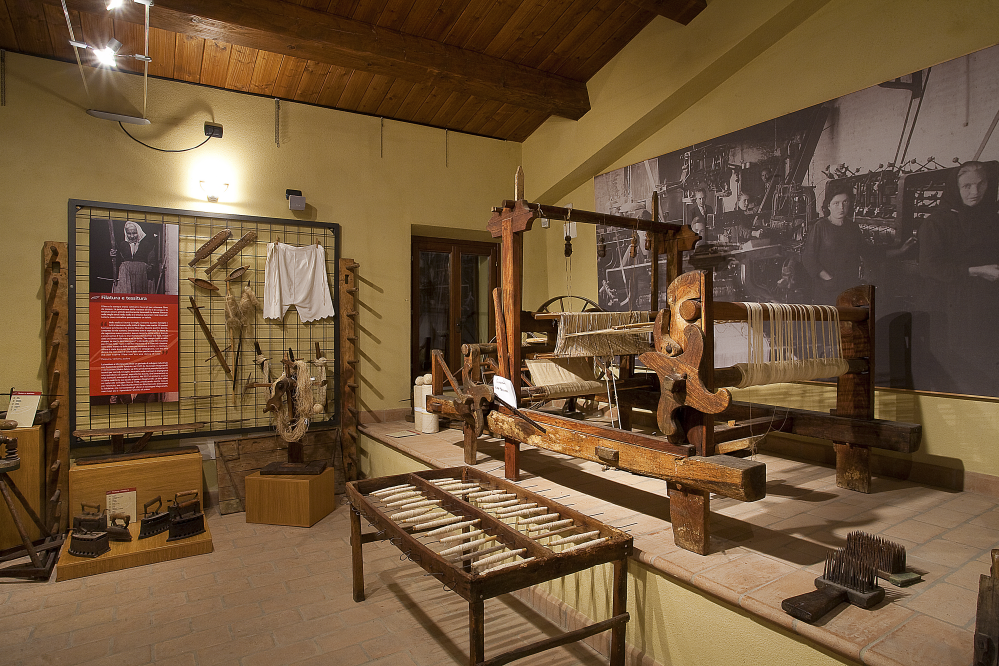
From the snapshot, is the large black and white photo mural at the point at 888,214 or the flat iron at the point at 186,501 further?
Result: the flat iron at the point at 186,501

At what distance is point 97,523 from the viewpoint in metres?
3.86

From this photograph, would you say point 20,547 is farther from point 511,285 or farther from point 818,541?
point 818,541

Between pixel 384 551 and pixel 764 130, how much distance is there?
14.0ft

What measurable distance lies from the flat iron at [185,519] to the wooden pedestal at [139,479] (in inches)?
4.3

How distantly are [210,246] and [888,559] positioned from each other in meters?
5.19

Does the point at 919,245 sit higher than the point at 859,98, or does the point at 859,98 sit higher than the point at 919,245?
the point at 859,98

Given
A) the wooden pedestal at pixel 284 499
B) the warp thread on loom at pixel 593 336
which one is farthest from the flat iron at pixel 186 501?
the warp thread on loom at pixel 593 336

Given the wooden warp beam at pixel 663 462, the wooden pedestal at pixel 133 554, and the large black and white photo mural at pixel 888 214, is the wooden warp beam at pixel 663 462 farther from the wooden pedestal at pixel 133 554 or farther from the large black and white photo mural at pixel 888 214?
the wooden pedestal at pixel 133 554

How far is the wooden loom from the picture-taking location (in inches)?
90.9

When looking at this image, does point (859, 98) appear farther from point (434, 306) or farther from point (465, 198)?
point (434, 306)

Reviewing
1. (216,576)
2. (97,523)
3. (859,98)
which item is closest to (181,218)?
(97,523)

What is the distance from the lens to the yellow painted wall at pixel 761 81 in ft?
11.1

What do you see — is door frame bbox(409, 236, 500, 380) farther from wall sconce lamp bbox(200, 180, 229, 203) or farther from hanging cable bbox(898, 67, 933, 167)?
hanging cable bbox(898, 67, 933, 167)

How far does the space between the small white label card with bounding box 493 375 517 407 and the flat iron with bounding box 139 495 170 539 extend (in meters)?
2.69
